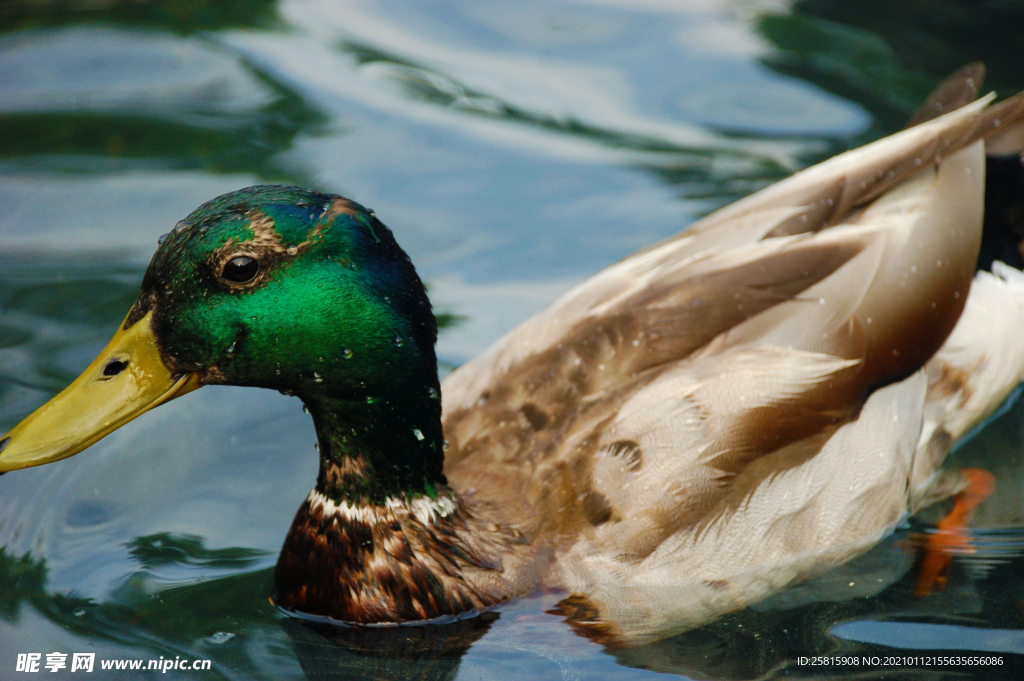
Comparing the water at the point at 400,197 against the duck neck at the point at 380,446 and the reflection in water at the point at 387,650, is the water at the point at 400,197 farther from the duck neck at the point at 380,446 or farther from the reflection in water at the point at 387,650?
the duck neck at the point at 380,446

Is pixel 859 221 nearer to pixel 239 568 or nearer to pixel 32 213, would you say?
pixel 239 568

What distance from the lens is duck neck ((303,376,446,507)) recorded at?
9.41ft

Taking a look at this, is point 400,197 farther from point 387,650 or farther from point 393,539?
point 387,650

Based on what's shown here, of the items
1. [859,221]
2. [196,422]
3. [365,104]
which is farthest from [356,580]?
[365,104]

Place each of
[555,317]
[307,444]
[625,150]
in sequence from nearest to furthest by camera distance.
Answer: [555,317] < [307,444] < [625,150]

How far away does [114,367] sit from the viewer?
266cm

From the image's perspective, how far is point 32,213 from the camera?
5367 millimetres

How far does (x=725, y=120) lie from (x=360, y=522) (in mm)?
3948

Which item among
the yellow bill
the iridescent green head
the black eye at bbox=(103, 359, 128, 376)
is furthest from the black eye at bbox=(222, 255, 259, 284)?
the black eye at bbox=(103, 359, 128, 376)

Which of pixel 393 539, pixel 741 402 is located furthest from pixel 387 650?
pixel 741 402

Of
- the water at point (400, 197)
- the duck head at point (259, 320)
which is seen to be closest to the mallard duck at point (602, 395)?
the duck head at point (259, 320)

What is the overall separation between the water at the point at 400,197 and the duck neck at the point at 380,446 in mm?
407

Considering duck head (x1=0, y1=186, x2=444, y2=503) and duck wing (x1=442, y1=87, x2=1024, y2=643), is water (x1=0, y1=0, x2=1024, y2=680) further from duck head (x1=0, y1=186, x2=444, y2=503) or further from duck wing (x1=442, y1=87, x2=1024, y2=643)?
duck head (x1=0, y1=186, x2=444, y2=503)

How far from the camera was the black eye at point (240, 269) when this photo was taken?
257 centimetres
